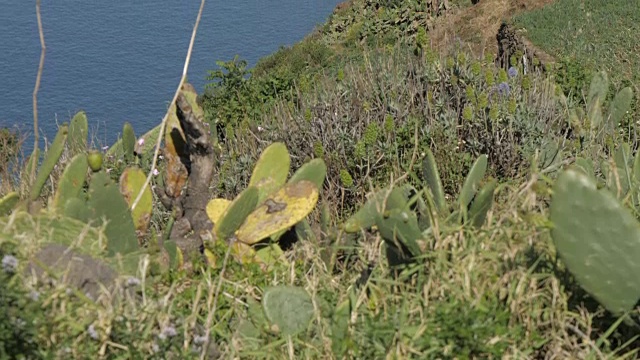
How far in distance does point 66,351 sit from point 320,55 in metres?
12.8

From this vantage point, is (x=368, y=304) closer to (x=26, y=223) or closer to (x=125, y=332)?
(x=125, y=332)

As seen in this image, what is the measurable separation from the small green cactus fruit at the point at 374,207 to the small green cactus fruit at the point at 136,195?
0.91 meters

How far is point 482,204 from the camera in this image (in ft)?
12.3

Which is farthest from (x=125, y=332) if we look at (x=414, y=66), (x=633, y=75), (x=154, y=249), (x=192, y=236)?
(x=633, y=75)

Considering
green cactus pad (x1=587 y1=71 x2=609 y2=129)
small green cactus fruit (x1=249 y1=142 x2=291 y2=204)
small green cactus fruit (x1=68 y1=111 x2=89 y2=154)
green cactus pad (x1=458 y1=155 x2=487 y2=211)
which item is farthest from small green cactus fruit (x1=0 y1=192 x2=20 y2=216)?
green cactus pad (x1=587 y1=71 x2=609 y2=129)

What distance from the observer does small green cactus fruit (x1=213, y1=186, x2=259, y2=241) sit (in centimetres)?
420

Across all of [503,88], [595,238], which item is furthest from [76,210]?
[503,88]

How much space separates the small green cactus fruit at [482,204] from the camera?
372 cm

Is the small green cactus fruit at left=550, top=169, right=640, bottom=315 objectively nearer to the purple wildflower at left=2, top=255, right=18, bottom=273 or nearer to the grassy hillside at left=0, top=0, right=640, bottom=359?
the grassy hillside at left=0, top=0, right=640, bottom=359

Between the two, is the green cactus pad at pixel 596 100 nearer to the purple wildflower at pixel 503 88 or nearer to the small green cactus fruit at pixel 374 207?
the purple wildflower at pixel 503 88

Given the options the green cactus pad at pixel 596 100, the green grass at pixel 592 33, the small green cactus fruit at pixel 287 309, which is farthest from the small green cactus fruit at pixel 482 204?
the green grass at pixel 592 33

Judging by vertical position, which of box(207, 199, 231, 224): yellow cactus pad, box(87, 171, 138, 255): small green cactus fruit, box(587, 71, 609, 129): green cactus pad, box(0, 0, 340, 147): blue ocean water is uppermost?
box(87, 171, 138, 255): small green cactus fruit

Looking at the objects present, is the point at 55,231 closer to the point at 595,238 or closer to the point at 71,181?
the point at 71,181

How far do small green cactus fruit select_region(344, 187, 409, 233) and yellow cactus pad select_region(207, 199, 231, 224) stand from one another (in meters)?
0.64
